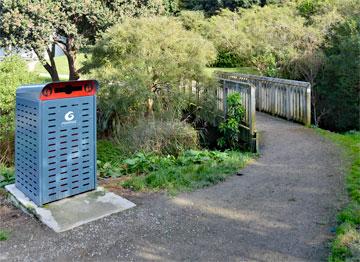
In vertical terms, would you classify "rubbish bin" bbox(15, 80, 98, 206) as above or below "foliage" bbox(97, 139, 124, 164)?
above

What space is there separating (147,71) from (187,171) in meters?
4.09

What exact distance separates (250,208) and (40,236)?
231cm

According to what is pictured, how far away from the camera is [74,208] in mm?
4586

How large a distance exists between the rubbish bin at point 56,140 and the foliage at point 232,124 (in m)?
4.27

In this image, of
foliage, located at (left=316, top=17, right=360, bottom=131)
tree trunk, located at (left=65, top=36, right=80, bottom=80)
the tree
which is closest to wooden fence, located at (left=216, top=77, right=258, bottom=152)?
foliage, located at (left=316, top=17, right=360, bottom=131)

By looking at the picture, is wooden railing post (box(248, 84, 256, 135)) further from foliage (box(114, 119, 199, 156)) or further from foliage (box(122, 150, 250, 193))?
foliage (box(114, 119, 199, 156))

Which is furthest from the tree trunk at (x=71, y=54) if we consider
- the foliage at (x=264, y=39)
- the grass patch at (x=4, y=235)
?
the grass patch at (x=4, y=235)

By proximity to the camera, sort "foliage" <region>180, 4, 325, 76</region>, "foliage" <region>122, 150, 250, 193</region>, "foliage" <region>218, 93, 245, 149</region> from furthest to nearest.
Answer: "foliage" <region>180, 4, 325, 76</region>, "foliage" <region>218, 93, 245, 149</region>, "foliage" <region>122, 150, 250, 193</region>

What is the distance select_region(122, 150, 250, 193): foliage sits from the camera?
5.52 meters

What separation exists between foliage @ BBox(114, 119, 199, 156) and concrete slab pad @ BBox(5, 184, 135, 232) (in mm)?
2880

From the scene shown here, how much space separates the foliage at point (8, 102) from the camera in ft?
27.3

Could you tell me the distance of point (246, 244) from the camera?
3838 millimetres

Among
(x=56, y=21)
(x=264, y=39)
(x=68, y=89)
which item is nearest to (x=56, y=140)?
(x=68, y=89)

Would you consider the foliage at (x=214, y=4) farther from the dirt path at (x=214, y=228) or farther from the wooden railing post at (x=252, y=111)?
the dirt path at (x=214, y=228)
